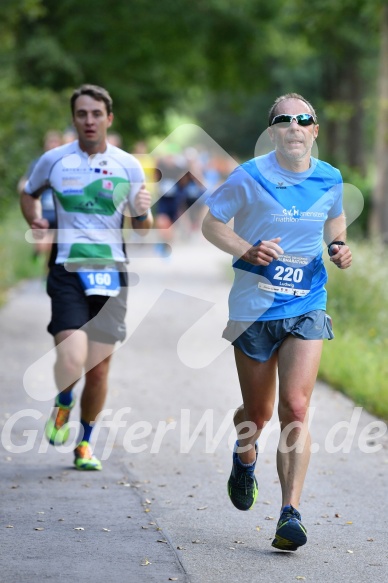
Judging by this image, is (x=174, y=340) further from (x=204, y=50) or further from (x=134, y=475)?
(x=204, y=50)

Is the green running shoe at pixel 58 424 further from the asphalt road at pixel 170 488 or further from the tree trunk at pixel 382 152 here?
the tree trunk at pixel 382 152

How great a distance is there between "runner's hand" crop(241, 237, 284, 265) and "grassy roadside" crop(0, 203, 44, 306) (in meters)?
10.7

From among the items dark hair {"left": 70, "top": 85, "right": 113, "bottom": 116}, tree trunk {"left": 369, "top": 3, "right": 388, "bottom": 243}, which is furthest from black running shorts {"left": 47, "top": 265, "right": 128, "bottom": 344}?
tree trunk {"left": 369, "top": 3, "right": 388, "bottom": 243}

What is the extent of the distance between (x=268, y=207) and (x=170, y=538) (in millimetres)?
1612

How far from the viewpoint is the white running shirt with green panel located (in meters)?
7.61

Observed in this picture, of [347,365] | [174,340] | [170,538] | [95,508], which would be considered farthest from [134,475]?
[174,340]

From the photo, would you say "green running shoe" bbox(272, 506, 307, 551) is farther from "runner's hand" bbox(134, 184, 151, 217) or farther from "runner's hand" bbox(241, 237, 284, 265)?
"runner's hand" bbox(134, 184, 151, 217)

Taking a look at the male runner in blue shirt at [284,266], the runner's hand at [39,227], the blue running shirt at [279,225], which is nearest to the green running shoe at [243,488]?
the male runner in blue shirt at [284,266]

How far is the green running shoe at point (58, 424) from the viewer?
785 centimetres

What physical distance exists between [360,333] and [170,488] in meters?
5.86

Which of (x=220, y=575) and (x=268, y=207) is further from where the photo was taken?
(x=268, y=207)

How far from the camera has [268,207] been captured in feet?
19.8

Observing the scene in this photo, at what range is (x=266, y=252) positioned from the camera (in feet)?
19.2

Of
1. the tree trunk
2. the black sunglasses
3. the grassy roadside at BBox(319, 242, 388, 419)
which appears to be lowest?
the grassy roadside at BBox(319, 242, 388, 419)
